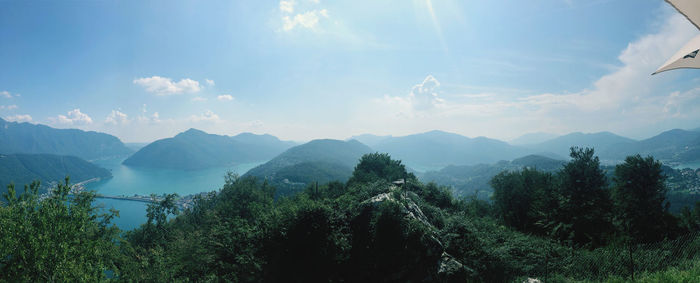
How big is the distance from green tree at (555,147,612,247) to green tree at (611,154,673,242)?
1056 mm

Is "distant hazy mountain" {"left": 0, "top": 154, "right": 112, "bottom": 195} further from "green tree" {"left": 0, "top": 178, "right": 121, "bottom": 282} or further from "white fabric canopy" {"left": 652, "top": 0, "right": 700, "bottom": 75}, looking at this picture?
"white fabric canopy" {"left": 652, "top": 0, "right": 700, "bottom": 75}

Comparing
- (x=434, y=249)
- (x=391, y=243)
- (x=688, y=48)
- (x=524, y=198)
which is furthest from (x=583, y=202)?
(x=688, y=48)

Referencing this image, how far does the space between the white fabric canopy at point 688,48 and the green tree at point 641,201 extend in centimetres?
2326

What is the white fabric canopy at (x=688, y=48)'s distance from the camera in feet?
15.6

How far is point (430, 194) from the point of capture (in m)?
23.8

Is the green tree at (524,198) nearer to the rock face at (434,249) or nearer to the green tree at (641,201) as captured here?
the green tree at (641,201)

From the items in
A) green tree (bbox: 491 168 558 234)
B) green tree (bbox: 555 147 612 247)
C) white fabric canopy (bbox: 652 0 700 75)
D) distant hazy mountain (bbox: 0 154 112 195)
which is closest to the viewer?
white fabric canopy (bbox: 652 0 700 75)

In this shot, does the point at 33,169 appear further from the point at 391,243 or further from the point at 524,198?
the point at 524,198

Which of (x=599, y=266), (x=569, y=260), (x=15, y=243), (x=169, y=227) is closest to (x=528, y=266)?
(x=569, y=260)

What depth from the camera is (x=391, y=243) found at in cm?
1451

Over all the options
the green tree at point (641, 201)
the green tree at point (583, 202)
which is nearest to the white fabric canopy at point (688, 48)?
the green tree at point (583, 202)

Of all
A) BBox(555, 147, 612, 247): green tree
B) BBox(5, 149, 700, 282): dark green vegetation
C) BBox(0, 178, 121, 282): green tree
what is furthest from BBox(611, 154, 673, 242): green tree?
BBox(0, 178, 121, 282): green tree

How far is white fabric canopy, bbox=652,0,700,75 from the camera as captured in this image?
474 centimetres

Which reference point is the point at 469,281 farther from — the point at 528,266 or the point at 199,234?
the point at 199,234
